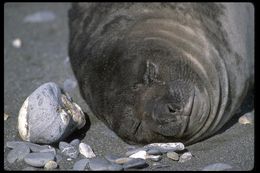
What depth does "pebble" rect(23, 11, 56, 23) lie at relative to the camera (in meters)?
5.31

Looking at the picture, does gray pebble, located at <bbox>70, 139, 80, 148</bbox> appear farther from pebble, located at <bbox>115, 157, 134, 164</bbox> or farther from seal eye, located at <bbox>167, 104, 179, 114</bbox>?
seal eye, located at <bbox>167, 104, 179, 114</bbox>

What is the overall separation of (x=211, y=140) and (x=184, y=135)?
9.0 inches

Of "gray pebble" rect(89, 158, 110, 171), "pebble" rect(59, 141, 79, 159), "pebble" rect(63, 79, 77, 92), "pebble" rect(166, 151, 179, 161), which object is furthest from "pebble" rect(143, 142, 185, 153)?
"pebble" rect(63, 79, 77, 92)

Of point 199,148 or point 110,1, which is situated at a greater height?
point 110,1

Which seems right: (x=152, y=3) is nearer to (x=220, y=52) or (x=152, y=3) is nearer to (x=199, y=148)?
(x=220, y=52)

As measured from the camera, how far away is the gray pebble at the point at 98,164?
2766 millimetres

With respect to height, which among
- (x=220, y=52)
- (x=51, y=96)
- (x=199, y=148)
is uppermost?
(x=220, y=52)

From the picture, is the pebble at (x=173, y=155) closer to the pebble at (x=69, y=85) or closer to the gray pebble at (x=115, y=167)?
the gray pebble at (x=115, y=167)

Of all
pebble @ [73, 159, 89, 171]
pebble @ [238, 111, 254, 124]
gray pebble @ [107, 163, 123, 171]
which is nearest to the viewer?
gray pebble @ [107, 163, 123, 171]

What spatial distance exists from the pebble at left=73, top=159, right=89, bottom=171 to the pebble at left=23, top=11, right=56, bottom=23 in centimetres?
263

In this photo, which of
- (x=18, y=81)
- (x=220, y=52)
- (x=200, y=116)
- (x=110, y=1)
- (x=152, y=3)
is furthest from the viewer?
(x=18, y=81)

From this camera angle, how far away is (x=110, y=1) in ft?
12.3

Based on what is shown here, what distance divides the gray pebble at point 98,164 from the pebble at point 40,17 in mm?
2685
